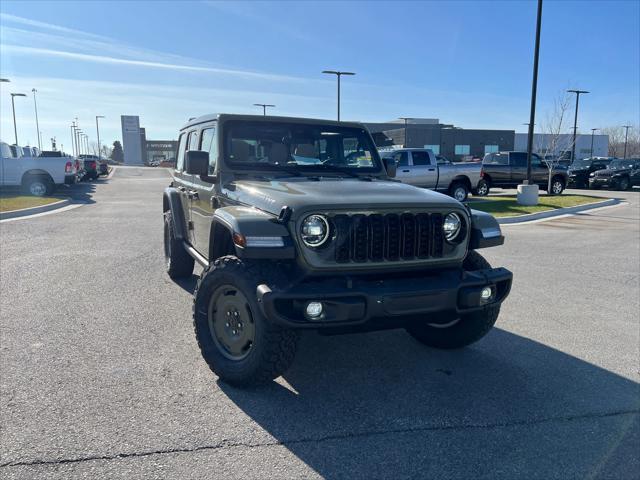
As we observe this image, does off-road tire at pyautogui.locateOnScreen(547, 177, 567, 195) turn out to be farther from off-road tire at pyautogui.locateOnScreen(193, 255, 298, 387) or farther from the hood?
off-road tire at pyautogui.locateOnScreen(193, 255, 298, 387)

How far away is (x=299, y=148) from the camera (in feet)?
16.0

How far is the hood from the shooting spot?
3307 mm

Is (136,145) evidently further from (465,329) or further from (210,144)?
(465,329)

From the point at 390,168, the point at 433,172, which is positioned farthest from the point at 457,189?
the point at 390,168

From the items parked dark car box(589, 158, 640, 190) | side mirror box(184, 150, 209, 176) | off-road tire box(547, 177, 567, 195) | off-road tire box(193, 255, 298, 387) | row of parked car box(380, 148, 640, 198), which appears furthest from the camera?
parked dark car box(589, 158, 640, 190)

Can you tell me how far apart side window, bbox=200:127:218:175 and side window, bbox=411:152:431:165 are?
1281 centimetres

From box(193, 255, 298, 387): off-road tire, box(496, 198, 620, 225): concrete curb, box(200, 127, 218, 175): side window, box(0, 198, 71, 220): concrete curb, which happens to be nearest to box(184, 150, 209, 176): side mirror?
box(200, 127, 218, 175): side window

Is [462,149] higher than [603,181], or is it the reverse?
[462,149]

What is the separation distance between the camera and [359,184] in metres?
4.09

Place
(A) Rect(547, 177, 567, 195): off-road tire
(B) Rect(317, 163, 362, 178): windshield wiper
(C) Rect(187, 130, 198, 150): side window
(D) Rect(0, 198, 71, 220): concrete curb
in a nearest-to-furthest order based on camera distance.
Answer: (B) Rect(317, 163, 362, 178): windshield wiper
(C) Rect(187, 130, 198, 150): side window
(D) Rect(0, 198, 71, 220): concrete curb
(A) Rect(547, 177, 567, 195): off-road tire

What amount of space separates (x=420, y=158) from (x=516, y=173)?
6.09m

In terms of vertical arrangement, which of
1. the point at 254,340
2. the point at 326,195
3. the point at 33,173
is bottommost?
the point at 254,340

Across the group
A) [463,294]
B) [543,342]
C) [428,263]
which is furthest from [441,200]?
[543,342]

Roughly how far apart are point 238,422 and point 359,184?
203cm
